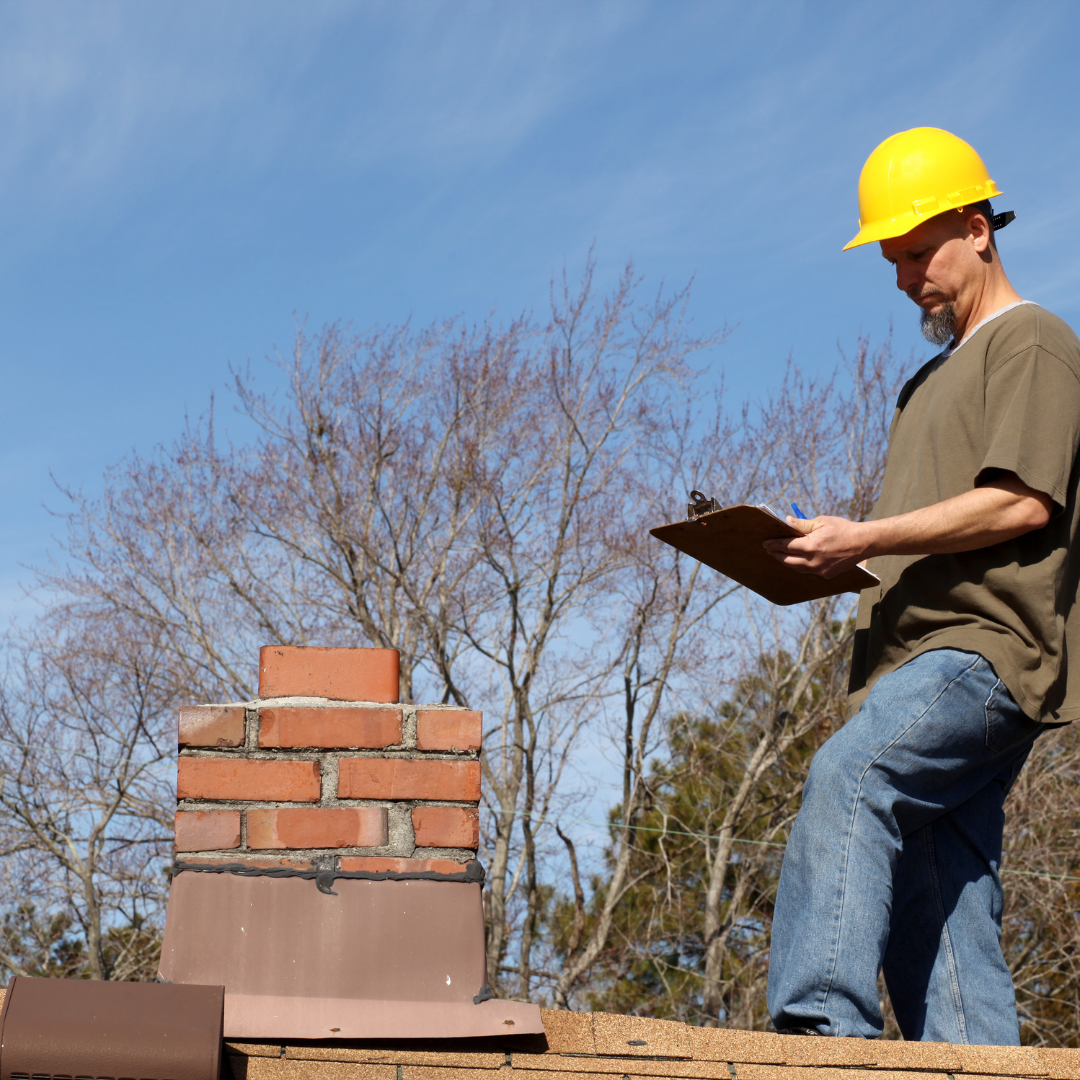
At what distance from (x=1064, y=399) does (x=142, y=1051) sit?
180 centimetres

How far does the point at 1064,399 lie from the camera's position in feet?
6.64

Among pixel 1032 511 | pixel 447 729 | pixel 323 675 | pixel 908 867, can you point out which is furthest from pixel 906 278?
pixel 323 675

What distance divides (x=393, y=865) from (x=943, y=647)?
1.05 meters

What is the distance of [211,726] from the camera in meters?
2.03

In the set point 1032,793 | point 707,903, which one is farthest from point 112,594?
point 1032,793

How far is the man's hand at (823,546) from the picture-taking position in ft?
6.54

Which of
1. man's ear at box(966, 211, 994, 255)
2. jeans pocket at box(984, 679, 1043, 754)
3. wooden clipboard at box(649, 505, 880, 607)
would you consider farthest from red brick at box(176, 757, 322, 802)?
man's ear at box(966, 211, 994, 255)

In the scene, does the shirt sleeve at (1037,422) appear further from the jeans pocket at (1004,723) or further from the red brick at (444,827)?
the red brick at (444,827)

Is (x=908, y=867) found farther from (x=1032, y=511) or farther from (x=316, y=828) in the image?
(x=316, y=828)

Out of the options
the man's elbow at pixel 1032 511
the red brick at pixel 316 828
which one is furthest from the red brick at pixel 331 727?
the man's elbow at pixel 1032 511

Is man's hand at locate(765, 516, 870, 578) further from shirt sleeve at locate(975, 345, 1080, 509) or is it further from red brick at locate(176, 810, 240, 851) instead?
red brick at locate(176, 810, 240, 851)

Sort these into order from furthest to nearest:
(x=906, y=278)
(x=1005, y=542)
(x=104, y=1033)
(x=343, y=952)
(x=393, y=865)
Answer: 1. (x=906, y=278)
2. (x=1005, y=542)
3. (x=393, y=865)
4. (x=343, y=952)
5. (x=104, y=1033)

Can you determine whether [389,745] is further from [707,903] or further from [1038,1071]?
[707,903]

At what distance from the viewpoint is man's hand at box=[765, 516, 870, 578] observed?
6.54 ft
